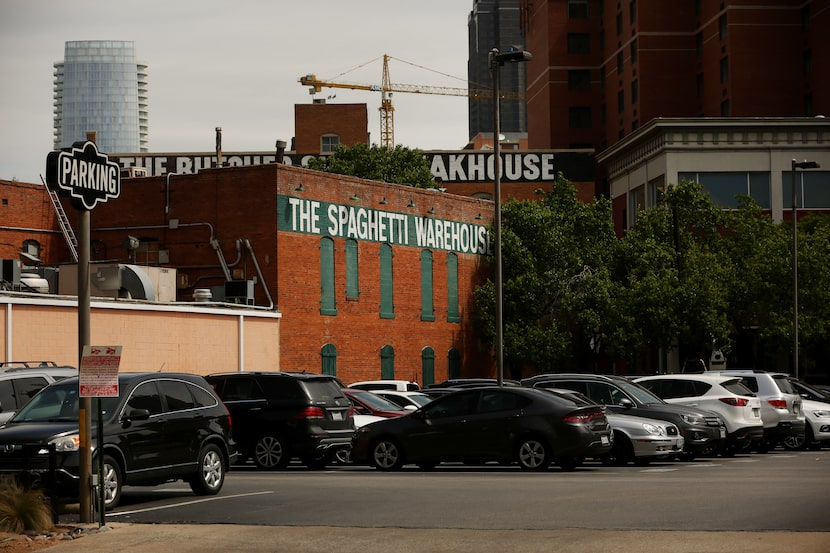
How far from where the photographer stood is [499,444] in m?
23.7

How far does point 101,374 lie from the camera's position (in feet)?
49.3

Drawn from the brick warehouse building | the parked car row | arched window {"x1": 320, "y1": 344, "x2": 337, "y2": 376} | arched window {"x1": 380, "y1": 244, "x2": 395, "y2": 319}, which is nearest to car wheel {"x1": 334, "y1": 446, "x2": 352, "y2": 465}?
the parked car row

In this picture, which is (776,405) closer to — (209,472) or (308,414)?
(308,414)

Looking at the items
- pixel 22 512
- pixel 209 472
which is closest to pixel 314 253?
pixel 209 472

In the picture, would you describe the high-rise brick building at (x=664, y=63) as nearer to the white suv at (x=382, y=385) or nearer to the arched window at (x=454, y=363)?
the arched window at (x=454, y=363)

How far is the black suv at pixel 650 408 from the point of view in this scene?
25906 mm

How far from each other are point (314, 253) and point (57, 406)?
1181 inches

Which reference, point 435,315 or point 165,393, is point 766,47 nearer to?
point 435,315

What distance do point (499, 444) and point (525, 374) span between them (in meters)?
36.4

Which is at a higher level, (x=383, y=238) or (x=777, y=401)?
(x=383, y=238)

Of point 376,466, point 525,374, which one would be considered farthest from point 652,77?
point 376,466

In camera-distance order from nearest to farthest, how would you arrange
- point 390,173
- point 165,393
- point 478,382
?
point 165,393 < point 478,382 < point 390,173

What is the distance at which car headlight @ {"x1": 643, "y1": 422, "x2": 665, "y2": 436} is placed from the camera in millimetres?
24984

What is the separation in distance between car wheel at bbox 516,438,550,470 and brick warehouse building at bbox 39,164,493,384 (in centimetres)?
1987
